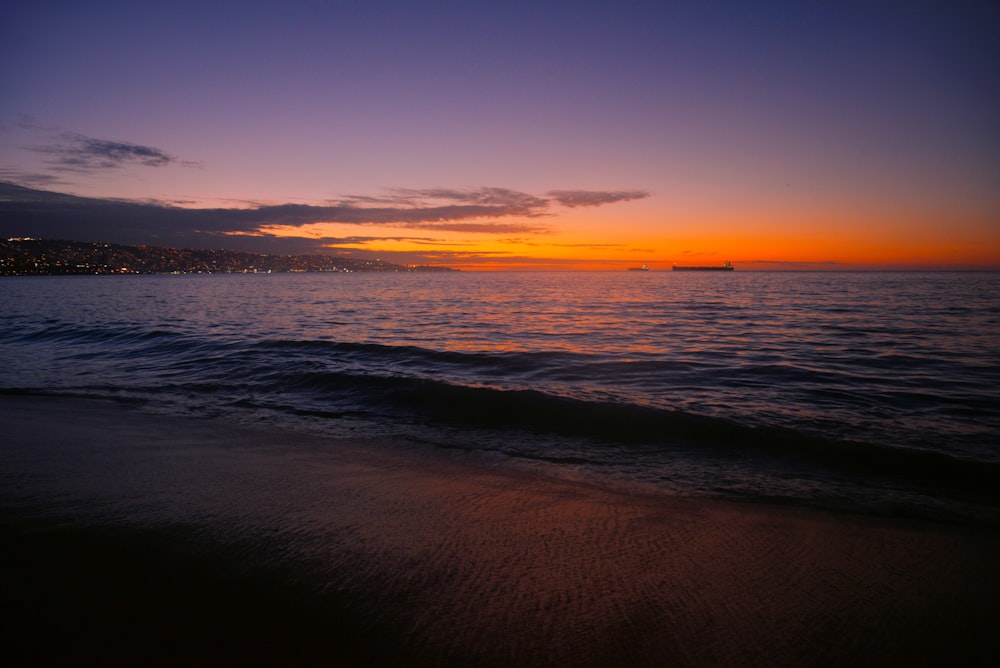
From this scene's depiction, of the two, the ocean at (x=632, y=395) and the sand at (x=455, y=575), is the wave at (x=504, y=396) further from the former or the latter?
the sand at (x=455, y=575)

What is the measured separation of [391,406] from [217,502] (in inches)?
197

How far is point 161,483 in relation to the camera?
5039 mm

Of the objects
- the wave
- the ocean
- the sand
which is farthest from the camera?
the wave

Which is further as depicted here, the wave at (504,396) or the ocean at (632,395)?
the wave at (504,396)

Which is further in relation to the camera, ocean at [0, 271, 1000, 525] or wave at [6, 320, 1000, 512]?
wave at [6, 320, 1000, 512]

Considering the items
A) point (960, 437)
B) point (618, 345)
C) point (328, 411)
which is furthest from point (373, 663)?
point (618, 345)

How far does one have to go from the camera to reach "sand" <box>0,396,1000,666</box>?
2686 mm

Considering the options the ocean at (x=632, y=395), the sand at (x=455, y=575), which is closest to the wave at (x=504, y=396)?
the ocean at (x=632, y=395)

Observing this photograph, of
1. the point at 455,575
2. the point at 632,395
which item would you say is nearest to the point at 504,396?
the point at 632,395

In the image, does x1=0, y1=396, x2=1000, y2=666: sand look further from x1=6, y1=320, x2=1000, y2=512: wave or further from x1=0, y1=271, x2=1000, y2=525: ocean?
x1=6, y1=320, x2=1000, y2=512: wave

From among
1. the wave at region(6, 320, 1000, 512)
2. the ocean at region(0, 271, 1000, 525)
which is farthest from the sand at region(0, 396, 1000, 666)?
the wave at region(6, 320, 1000, 512)

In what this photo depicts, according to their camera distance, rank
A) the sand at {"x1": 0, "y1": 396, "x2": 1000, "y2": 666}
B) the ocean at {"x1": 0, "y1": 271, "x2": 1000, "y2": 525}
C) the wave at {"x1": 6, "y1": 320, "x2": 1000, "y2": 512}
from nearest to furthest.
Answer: the sand at {"x1": 0, "y1": 396, "x2": 1000, "y2": 666} → the ocean at {"x1": 0, "y1": 271, "x2": 1000, "y2": 525} → the wave at {"x1": 6, "y1": 320, "x2": 1000, "y2": 512}

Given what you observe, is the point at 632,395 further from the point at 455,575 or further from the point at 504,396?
the point at 455,575

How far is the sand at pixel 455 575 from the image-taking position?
269 centimetres
